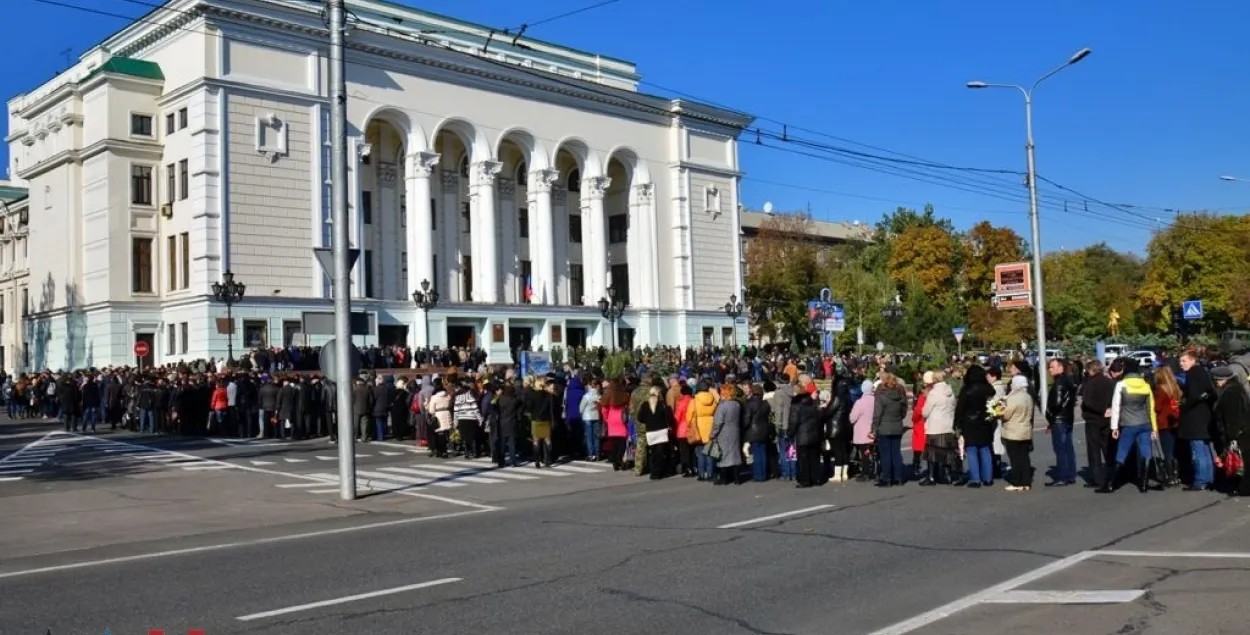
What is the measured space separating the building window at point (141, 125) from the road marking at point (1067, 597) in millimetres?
50163

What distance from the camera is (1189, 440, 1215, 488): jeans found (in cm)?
1415

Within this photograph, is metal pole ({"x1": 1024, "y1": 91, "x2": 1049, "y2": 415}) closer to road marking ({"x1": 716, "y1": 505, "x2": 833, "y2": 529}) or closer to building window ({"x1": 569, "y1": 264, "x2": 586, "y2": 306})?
road marking ({"x1": 716, "y1": 505, "x2": 833, "y2": 529})

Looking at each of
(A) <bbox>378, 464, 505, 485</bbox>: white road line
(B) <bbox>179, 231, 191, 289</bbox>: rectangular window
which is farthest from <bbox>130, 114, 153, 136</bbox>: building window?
(A) <bbox>378, 464, 505, 485</bbox>: white road line

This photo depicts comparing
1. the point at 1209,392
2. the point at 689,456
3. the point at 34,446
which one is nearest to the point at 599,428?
the point at 689,456

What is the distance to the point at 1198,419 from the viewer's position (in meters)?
14.1

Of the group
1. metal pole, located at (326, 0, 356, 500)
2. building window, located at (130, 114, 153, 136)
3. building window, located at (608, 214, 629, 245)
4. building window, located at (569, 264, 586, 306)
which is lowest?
metal pole, located at (326, 0, 356, 500)

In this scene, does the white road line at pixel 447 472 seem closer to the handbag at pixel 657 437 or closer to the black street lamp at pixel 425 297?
the handbag at pixel 657 437

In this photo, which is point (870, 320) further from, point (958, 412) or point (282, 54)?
point (958, 412)

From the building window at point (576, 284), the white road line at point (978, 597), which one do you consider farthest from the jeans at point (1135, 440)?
the building window at point (576, 284)

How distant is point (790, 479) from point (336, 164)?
8.76 metres

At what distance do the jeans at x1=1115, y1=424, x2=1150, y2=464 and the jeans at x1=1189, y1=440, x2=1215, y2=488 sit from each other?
640 millimetres

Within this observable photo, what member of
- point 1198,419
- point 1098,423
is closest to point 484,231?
point 1098,423

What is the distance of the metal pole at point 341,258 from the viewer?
53.4ft

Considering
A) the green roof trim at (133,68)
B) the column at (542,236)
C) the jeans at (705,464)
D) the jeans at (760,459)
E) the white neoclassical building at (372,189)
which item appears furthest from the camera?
the column at (542,236)
